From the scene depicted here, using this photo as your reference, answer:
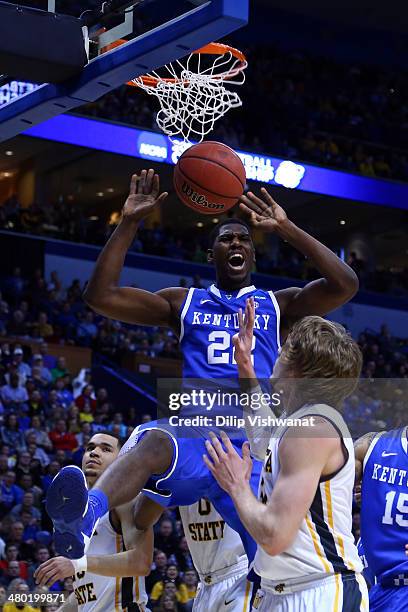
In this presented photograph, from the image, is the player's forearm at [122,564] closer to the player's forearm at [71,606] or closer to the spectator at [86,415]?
the player's forearm at [71,606]

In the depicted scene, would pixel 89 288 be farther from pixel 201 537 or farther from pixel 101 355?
pixel 101 355

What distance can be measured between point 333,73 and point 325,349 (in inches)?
896

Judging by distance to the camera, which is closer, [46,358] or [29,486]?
[29,486]

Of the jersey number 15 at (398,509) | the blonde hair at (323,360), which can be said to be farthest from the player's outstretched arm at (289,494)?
the jersey number 15 at (398,509)

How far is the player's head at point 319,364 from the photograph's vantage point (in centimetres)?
332

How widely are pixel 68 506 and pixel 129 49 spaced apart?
6.96ft

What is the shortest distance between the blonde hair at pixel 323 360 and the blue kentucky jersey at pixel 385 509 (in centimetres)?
116

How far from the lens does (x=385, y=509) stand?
4430 mm

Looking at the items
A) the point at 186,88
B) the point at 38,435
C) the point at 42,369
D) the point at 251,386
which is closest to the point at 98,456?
the point at 251,386

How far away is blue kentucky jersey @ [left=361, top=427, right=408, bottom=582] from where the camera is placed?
4.41 metres

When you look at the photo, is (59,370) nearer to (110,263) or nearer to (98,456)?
(98,456)

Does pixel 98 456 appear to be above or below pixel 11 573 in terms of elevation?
above

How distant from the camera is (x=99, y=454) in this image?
18.4ft

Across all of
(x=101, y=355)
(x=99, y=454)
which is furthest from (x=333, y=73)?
(x=99, y=454)
